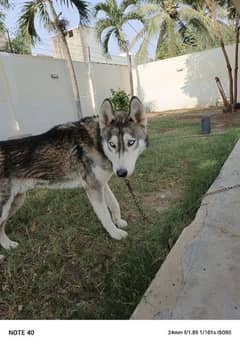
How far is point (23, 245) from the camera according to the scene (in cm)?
204

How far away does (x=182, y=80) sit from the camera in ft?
40.3

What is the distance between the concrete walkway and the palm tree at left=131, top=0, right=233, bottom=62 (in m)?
12.1

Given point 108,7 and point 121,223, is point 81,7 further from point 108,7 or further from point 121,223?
point 121,223

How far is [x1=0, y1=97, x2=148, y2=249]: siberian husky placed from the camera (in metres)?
1.77

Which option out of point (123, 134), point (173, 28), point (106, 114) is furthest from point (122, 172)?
point (173, 28)

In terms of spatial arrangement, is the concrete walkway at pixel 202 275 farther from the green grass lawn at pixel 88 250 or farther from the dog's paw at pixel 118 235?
the dog's paw at pixel 118 235

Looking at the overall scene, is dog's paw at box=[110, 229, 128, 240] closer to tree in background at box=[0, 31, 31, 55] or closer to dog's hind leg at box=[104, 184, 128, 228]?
dog's hind leg at box=[104, 184, 128, 228]

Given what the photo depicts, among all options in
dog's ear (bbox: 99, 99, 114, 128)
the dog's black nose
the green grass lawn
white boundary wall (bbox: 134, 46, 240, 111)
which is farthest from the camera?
white boundary wall (bbox: 134, 46, 240, 111)

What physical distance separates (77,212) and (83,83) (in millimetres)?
9281

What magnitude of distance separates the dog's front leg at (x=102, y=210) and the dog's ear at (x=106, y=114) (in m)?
0.52

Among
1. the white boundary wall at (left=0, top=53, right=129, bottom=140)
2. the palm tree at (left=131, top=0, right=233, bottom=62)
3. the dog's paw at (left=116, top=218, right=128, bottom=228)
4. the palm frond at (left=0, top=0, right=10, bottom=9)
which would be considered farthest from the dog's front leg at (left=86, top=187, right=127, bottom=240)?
the palm tree at (left=131, top=0, right=233, bottom=62)
